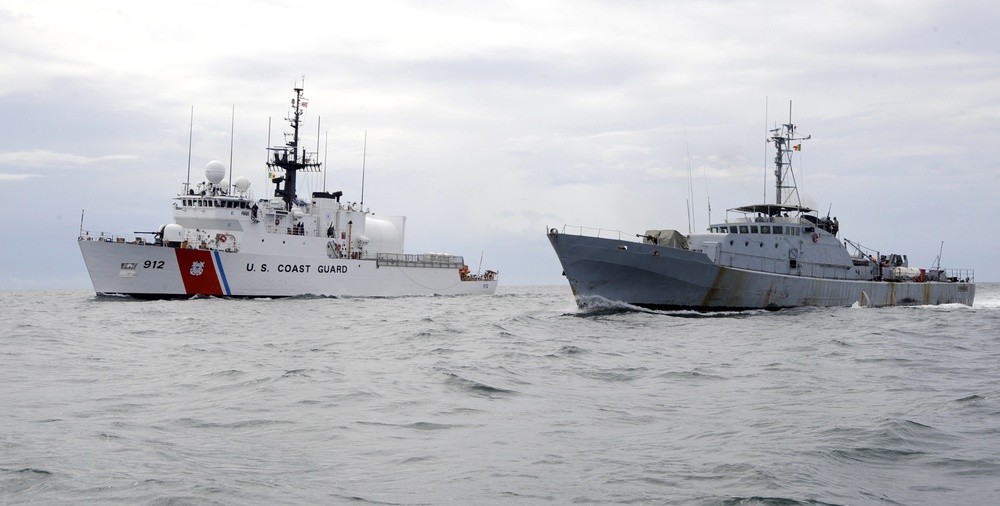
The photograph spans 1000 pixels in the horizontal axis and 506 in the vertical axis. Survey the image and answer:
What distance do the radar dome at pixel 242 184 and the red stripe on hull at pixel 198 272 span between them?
618cm

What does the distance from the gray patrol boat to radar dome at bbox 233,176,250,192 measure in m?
22.0

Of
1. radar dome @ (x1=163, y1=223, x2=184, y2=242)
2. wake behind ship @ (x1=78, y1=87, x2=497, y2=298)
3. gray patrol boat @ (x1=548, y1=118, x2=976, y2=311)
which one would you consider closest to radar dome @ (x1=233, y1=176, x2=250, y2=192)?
wake behind ship @ (x1=78, y1=87, x2=497, y2=298)

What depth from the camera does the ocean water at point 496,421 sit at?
6.81m

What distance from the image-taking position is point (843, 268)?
116ft

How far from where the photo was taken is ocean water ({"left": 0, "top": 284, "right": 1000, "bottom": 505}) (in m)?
6.81

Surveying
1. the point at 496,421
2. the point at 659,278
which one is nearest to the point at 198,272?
the point at 659,278

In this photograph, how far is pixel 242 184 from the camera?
44375mm

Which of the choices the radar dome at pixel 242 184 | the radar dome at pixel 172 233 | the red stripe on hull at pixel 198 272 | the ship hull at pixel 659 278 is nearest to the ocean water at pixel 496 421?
the ship hull at pixel 659 278

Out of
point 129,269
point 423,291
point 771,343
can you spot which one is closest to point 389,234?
point 423,291

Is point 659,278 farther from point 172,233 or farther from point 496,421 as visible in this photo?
point 172,233

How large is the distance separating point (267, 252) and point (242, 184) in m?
4.61

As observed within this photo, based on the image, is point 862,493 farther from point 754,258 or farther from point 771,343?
point 754,258

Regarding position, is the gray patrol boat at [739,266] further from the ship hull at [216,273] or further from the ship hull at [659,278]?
the ship hull at [216,273]

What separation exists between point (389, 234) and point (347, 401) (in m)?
44.1
